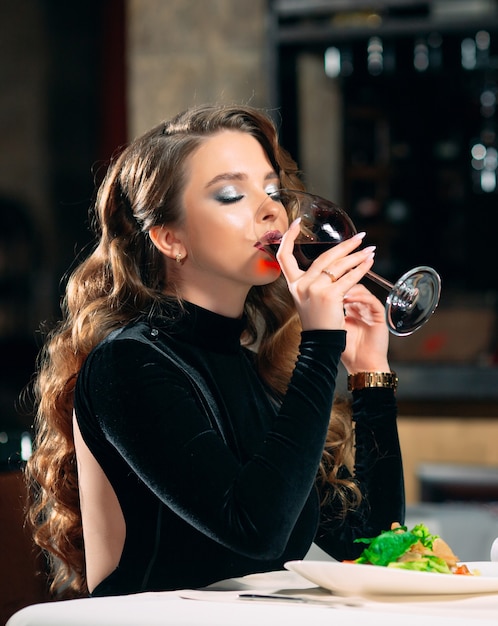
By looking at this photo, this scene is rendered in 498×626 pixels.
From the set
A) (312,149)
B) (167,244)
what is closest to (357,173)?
(312,149)

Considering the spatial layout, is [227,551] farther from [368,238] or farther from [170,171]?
[368,238]

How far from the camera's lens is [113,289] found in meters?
1.41

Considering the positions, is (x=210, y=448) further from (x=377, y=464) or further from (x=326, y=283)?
(x=377, y=464)

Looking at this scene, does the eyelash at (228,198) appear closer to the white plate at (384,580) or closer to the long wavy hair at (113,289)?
the long wavy hair at (113,289)

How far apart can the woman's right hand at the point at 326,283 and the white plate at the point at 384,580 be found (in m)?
0.32

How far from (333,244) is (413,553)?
42 cm

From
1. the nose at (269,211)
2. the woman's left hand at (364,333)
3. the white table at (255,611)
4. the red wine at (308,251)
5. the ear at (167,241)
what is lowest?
the white table at (255,611)

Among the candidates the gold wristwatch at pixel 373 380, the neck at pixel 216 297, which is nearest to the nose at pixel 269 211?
the neck at pixel 216 297

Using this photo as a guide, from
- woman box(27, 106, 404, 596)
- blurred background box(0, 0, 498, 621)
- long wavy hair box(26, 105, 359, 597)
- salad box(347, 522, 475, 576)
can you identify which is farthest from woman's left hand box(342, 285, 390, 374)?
blurred background box(0, 0, 498, 621)

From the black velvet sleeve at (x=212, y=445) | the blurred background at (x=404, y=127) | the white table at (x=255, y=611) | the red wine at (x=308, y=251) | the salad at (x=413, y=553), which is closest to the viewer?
the white table at (x=255, y=611)

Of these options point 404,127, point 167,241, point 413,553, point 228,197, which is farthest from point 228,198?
point 404,127

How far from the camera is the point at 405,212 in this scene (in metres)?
3.82

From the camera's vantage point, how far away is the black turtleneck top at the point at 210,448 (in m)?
1.12

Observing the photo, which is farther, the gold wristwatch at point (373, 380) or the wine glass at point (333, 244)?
the gold wristwatch at point (373, 380)
